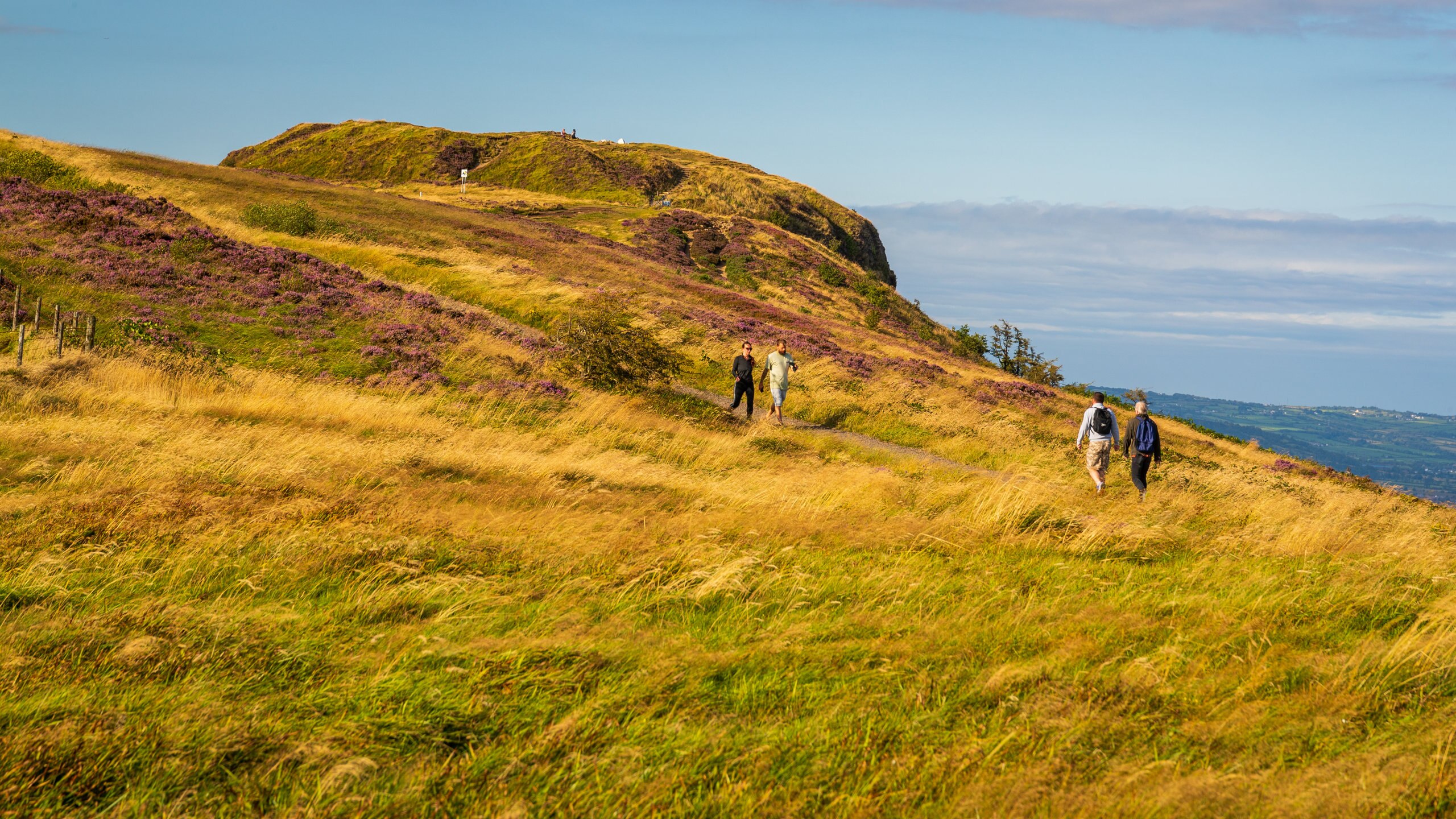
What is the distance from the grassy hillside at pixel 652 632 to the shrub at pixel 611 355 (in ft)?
24.0

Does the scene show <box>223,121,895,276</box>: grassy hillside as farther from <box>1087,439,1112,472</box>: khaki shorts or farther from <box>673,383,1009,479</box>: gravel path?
<box>1087,439,1112,472</box>: khaki shorts

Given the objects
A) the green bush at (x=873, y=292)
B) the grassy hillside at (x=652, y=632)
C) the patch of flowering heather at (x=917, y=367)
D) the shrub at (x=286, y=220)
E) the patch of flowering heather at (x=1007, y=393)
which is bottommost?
the grassy hillside at (x=652, y=632)

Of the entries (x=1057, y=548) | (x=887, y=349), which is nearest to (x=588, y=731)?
(x=1057, y=548)

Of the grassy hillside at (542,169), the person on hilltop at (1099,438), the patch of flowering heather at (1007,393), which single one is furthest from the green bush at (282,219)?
the grassy hillside at (542,169)

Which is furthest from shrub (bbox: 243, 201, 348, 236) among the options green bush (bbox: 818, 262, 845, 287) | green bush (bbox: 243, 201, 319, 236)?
green bush (bbox: 818, 262, 845, 287)

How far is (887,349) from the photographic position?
1668 inches

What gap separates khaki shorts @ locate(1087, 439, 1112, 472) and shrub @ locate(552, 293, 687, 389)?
443 inches

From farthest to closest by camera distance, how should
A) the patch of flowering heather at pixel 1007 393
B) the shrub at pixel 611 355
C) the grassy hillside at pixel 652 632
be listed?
the patch of flowering heather at pixel 1007 393, the shrub at pixel 611 355, the grassy hillside at pixel 652 632

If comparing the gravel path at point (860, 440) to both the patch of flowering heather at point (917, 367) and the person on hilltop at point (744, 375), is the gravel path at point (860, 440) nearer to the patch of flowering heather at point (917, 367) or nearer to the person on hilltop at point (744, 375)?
the person on hilltop at point (744, 375)

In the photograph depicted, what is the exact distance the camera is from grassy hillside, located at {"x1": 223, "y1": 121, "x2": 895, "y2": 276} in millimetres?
97812

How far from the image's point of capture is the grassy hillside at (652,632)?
13.5 ft

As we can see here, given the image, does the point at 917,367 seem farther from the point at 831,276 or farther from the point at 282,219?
the point at 831,276

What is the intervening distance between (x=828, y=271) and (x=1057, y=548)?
70.6 meters

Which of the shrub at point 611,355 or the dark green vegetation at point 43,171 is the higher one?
the dark green vegetation at point 43,171
